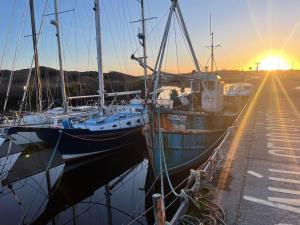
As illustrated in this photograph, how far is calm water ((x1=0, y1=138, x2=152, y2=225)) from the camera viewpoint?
1166cm

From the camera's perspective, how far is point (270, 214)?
6.46 metres

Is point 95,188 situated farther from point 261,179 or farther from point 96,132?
point 261,179

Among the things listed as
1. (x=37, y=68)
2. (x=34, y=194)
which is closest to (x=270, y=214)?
(x=34, y=194)

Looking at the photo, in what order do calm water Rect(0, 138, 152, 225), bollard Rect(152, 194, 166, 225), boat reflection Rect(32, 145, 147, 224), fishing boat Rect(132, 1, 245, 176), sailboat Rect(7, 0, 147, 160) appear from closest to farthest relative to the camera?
bollard Rect(152, 194, 166, 225)
calm water Rect(0, 138, 152, 225)
boat reflection Rect(32, 145, 147, 224)
fishing boat Rect(132, 1, 245, 176)
sailboat Rect(7, 0, 147, 160)

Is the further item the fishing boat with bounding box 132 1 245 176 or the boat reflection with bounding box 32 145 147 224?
the fishing boat with bounding box 132 1 245 176

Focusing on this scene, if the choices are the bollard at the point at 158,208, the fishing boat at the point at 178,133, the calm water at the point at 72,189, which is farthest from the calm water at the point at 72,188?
the bollard at the point at 158,208

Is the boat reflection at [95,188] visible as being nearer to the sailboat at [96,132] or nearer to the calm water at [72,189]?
the calm water at [72,189]

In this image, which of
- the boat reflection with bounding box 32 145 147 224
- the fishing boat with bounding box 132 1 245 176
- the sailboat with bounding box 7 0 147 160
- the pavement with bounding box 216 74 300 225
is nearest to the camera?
the pavement with bounding box 216 74 300 225

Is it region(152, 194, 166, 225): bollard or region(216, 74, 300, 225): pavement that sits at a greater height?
region(152, 194, 166, 225): bollard

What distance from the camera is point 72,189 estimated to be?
14609 mm

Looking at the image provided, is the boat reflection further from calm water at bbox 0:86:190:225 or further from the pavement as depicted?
the pavement

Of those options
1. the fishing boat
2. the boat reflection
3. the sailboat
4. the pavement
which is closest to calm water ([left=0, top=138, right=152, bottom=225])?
the boat reflection

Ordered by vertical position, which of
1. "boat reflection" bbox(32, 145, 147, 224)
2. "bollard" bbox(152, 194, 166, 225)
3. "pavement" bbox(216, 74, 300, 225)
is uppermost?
"bollard" bbox(152, 194, 166, 225)

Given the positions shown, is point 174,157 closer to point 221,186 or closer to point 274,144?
point 274,144
